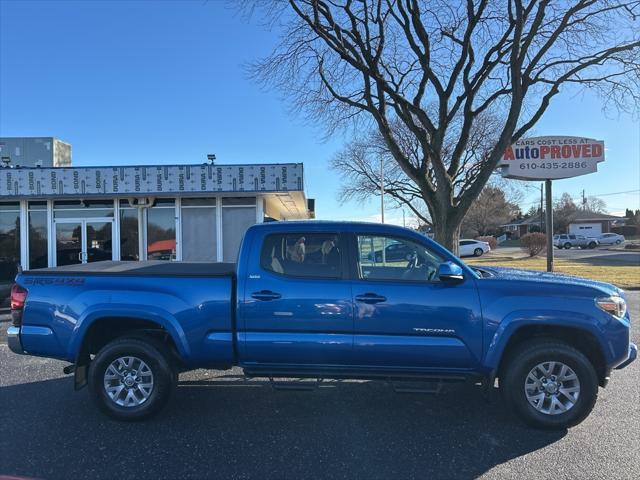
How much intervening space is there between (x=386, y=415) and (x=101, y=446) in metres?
2.61

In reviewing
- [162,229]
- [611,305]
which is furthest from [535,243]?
[611,305]

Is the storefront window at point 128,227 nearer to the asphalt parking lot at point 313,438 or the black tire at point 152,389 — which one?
the asphalt parking lot at point 313,438

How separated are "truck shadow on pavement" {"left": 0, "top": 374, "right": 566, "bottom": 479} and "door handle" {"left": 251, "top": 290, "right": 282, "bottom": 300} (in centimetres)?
119

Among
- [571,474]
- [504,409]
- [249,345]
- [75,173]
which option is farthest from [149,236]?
[571,474]

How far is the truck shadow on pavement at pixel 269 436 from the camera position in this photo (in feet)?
12.1

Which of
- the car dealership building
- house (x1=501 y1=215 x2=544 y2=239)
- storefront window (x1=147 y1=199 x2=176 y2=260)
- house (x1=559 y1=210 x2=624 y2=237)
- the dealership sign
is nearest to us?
the car dealership building

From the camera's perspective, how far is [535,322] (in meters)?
4.35

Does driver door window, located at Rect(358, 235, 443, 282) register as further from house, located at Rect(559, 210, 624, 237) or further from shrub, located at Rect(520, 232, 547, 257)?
house, located at Rect(559, 210, 624, 237)

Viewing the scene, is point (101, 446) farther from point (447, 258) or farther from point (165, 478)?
point (447, 258)

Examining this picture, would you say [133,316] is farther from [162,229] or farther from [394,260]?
[162,229]

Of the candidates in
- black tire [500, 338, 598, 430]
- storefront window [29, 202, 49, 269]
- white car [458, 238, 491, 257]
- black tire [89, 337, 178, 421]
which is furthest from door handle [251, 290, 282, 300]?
white car [458, 238, 491, 257]

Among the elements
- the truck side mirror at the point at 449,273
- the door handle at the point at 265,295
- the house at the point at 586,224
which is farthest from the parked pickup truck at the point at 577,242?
the door handle at the point at 265,295

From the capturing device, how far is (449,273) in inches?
171

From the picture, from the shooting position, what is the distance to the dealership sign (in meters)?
21.0
